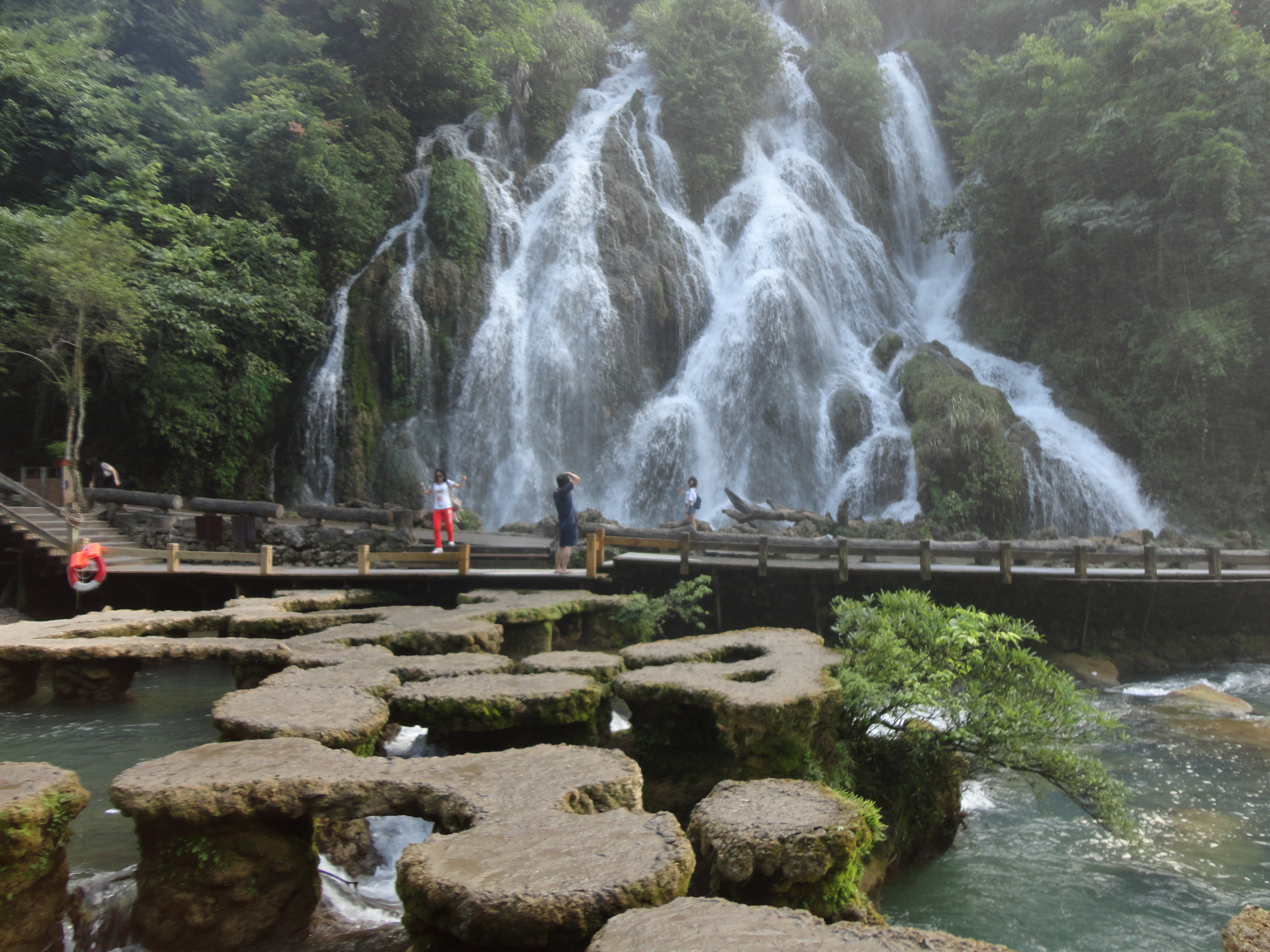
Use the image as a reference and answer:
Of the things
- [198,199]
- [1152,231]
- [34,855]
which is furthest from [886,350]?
[34,855]

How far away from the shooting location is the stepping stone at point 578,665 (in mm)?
6273

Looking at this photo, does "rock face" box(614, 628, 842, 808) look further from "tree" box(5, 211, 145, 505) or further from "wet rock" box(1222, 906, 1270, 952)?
"tree" box(5, 211, 145, 505)

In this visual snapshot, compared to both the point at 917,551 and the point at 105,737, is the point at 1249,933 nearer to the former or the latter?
the point at 105,737

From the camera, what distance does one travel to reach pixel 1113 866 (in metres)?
5.93

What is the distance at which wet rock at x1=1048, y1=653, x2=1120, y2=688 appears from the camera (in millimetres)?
11133

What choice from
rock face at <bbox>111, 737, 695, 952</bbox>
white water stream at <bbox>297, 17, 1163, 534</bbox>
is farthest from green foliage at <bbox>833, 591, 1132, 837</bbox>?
white water stream at <bbox>297, 17, 1163, 534</bbox>

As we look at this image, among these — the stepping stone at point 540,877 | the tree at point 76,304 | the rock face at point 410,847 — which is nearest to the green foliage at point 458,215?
the tree at point 76,304

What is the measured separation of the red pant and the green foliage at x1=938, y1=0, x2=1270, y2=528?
16599 mm

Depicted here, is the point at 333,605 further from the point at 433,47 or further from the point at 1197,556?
the point at 433,47

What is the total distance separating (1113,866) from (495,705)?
15.7 ft

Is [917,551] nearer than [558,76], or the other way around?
[917,551]

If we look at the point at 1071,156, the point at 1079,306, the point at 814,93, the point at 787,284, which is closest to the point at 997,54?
the point at 814,93

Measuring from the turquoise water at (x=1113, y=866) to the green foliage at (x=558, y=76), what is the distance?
22.4 metres

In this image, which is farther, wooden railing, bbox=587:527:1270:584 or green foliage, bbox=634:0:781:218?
green foliage, bbox=634:0:781:218
